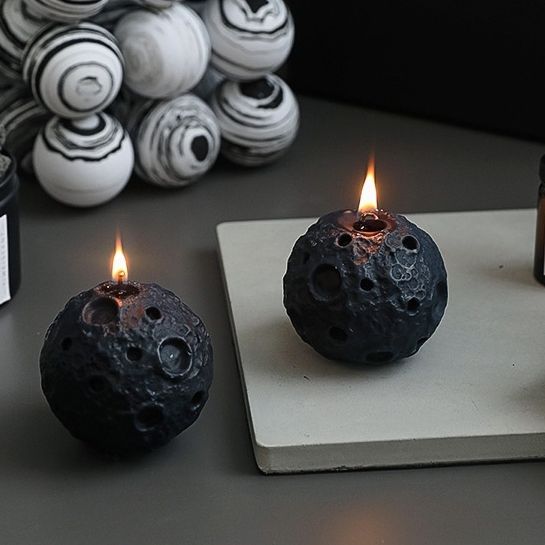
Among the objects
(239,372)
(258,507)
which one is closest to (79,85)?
(239,372)

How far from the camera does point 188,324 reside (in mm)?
630

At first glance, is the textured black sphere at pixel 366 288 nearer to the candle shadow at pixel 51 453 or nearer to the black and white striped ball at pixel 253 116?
the candle shadow at pixel 51 453

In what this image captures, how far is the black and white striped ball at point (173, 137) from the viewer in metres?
0.89

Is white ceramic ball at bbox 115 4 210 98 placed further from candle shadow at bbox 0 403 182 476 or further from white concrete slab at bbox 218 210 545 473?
candle shadow at bbox 0 403 182 476

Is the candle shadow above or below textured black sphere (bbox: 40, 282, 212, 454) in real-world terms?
below

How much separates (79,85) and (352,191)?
22cm

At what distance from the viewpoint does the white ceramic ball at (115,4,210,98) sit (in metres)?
0.87

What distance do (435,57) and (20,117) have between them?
1.07ft

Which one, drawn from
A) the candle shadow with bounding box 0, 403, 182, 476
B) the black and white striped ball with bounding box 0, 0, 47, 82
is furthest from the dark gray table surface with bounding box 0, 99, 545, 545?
the black and white striped ball with bounding box 0, 0, 47, 82

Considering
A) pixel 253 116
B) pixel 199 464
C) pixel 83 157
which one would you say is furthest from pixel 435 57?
pixel 199 464

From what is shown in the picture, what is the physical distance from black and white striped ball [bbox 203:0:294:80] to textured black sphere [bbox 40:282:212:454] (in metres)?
0.31

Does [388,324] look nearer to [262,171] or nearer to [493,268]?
[493,268]

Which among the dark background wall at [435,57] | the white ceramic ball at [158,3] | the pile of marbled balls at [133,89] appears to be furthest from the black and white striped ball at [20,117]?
the dark background wall at [435,57]

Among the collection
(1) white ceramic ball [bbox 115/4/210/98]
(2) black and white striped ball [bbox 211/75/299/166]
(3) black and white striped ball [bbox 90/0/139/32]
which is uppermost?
(3) black and white striped ball [bbox 90/0/139/32]
